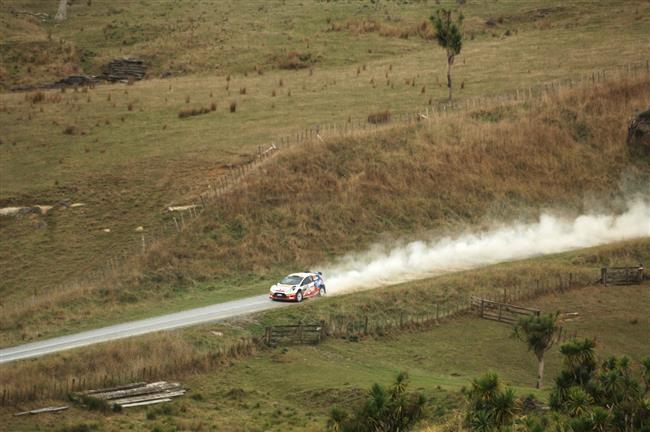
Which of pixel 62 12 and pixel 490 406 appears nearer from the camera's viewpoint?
pixel 490 406

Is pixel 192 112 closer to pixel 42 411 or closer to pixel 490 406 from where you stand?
pixel 42 411

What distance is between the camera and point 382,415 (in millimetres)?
39094

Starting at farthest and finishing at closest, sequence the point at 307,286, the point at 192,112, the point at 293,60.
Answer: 1. the point at 293,60
2. the point at 192,112
3. the point at 307,286

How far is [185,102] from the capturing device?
93.9m

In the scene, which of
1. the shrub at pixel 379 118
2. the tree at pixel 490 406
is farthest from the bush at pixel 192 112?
the tree at pixel 490 406

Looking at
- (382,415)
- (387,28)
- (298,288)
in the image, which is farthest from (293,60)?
(382,415)

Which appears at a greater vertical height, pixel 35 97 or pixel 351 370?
pixel 35 97

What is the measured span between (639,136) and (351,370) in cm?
4378

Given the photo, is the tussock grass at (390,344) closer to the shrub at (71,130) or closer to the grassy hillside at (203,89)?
the grassy hillside at (203,89)

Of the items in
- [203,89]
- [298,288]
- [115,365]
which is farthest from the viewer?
[203,89]

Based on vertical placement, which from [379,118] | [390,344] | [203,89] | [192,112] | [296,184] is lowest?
[390,344]

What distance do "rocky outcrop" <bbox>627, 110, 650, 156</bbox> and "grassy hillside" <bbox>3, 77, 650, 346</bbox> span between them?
2.67 ft

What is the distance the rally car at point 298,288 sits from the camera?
2347 inches

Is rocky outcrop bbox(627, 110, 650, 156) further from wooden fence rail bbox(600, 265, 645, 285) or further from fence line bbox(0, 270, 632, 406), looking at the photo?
fence line bbox(0, 270, 632, 406)
